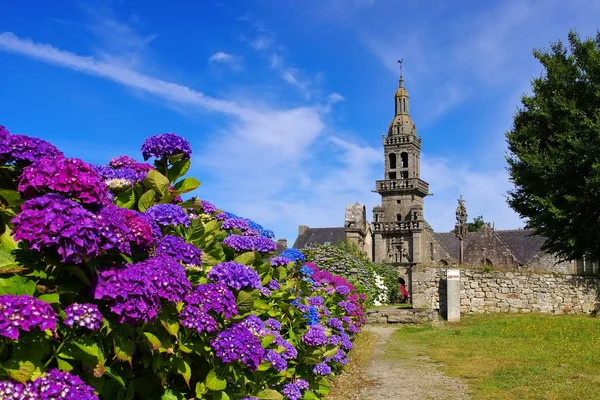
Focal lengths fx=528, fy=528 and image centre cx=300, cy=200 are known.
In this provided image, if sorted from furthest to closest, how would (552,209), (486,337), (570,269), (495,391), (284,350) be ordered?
1. (570,269)
2. (552,209)
3. (486,337)
4. (495,391)
5. (284,350)

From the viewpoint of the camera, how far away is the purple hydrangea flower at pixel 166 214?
10.3 ft

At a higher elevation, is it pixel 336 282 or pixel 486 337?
pixel 336 282

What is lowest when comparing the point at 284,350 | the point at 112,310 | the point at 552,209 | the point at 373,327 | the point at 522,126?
the point at 373,327

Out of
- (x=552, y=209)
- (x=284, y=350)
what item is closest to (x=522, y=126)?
(x=552, y=209)

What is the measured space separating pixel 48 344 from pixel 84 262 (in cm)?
35

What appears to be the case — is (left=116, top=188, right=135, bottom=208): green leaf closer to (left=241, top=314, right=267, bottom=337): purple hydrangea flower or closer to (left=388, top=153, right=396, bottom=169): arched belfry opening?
(left=241, top=314, right=267, bottom=337): purple hydrangea flower

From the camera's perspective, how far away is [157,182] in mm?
3398

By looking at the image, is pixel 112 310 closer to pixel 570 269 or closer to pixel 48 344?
pixel 48 344

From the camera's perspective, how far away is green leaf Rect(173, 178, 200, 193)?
3.79m

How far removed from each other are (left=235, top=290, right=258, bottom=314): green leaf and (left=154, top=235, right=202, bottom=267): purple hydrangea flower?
53cm

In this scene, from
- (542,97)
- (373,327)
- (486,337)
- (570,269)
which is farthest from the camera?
(570,269)

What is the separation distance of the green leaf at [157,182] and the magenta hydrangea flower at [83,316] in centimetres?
137

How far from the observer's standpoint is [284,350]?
4.38 m

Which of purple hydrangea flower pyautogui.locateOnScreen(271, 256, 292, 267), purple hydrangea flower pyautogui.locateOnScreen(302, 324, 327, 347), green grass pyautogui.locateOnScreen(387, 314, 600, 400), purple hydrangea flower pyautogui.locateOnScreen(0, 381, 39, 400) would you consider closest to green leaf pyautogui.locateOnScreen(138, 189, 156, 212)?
purple hydrangea flower pyautogui.locateOnScreen(0, 381, 39, 400)
